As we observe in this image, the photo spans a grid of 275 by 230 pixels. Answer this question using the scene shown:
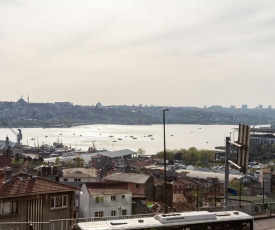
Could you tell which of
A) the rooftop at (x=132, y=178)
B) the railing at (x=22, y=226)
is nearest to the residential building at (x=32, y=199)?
the railing at (x=22, y=226)

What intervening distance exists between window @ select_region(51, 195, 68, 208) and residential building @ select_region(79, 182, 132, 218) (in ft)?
26.7

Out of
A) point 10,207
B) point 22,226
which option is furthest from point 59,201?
point 22,226

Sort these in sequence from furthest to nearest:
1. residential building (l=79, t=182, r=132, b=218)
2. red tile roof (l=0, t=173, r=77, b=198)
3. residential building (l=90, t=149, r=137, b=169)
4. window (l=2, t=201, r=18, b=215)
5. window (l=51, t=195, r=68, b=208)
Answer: residential building (l=90, t=149, r=137, b=169)
residential building (l=79, t=182, r=132, b=218)
window (l=51, t=195, r=68, b=208)
red tile roof (l=0, t=173, r=77, b=198)
window (l=2, t=201, r=18, b=215)

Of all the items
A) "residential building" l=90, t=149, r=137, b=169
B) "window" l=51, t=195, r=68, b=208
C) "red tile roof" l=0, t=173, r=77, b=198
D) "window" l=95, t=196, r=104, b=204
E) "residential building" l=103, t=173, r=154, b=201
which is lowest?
"residential building" l=90, t=149, r=137, b=169

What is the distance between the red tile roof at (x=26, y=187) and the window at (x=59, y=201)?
1.31 ft

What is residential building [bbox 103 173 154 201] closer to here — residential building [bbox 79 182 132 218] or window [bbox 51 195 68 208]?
residential building [bbox 79 182 132 218]

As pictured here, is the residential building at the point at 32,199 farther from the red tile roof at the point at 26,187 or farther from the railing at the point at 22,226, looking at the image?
the railing at the point at 22,226

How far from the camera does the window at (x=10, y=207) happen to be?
16125 mm

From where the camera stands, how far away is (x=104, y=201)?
1059 inches

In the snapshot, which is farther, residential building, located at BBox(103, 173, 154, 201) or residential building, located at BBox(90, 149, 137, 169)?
residential building, located at BBox(90, 149, 137, 169)

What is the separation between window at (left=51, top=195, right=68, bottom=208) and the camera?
17656mm

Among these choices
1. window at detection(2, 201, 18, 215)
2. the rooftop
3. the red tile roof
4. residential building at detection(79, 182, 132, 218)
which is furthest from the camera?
the rooftop

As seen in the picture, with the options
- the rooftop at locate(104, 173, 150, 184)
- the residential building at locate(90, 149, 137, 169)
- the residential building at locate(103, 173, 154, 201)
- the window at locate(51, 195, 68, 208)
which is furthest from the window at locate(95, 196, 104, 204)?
the residential building at locate(90, 149, 137, 169)

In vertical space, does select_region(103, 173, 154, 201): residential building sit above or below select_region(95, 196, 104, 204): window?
below
